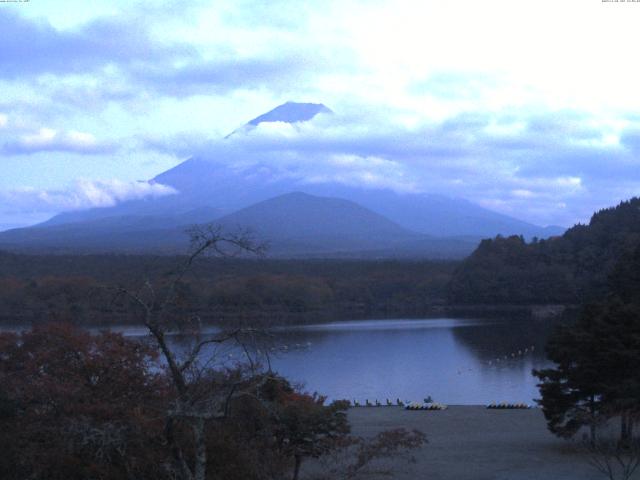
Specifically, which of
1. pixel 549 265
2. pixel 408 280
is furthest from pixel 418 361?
pixel 408 280

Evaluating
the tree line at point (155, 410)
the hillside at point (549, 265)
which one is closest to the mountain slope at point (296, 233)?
the hillside at point (549, 265)

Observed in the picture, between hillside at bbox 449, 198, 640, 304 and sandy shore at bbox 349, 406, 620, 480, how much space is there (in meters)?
31.0

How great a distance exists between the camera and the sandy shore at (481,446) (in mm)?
10508

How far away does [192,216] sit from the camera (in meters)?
121

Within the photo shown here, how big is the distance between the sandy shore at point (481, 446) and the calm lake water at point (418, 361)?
2.09m

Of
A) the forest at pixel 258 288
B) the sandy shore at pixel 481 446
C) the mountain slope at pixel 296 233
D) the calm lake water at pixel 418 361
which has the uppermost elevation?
the mountain slope at pixel 296 233

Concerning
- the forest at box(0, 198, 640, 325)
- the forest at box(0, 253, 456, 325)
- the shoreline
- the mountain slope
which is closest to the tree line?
the shoreline

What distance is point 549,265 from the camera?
51281 millimetres

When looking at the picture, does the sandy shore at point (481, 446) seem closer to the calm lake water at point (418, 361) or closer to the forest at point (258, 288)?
the calm lake water at point (418, 361)

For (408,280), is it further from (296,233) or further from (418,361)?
(296,233)

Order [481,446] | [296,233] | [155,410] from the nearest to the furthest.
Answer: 1. [155,410]
2. [481,446]
3. [296,233]

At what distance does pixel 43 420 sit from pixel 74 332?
2.19 meters

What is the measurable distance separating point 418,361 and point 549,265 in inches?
1047

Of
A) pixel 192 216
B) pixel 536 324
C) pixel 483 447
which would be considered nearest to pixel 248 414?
pixel 483 447
